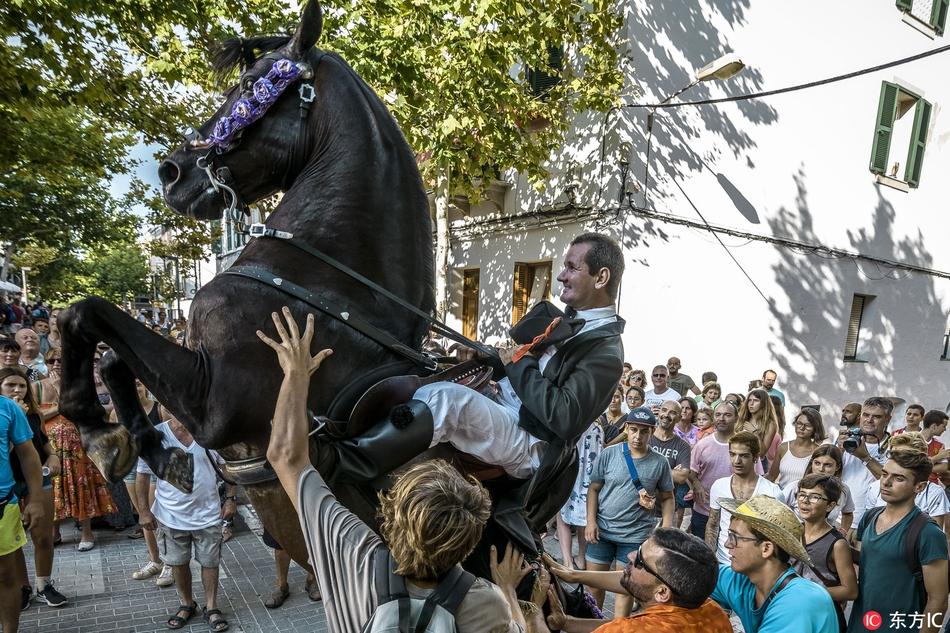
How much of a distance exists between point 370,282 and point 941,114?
58.3 ft

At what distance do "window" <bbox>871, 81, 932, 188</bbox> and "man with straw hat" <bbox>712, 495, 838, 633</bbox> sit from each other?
43.5 ft

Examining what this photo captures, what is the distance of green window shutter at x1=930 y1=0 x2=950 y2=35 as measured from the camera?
1355 cm

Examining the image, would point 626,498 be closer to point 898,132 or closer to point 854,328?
point 854,328

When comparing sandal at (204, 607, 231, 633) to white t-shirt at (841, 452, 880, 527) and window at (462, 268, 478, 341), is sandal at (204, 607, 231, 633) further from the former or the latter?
window at (462, 268, 478, 341)

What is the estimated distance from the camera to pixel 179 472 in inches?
86.0

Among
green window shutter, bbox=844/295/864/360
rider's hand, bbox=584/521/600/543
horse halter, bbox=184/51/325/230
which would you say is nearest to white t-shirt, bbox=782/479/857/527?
rider's hand, bbox=584/521/600/543

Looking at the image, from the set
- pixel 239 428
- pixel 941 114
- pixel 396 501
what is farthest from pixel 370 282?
pixel 941 114

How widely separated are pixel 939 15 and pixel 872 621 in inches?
643

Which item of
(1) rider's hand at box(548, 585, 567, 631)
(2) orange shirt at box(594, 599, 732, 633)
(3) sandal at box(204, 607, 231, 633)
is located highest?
(2) orange shirt at box(594, 599, 732, 633)

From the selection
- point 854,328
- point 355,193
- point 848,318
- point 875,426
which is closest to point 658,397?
point 875,426

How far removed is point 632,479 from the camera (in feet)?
15.7

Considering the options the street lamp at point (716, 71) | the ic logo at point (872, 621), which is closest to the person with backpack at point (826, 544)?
the ic logo at point (872, 621)

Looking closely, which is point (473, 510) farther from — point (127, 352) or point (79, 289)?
point (79, 289)

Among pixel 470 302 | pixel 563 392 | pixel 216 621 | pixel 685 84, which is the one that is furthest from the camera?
pixel 470 302
